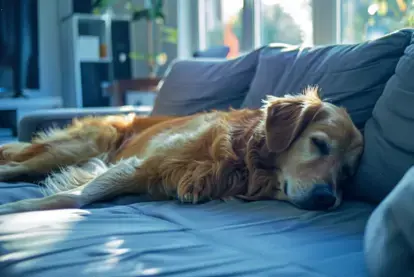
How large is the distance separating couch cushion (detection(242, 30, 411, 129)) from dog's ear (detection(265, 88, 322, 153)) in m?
0.16

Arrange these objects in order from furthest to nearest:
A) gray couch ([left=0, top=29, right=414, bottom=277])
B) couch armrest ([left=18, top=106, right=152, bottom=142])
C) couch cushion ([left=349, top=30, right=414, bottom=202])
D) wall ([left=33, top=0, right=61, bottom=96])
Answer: wall ([left=33, top=0, right=61, bottom=96])
couch armrest ([left=18, top=106, right=152, bottom=142])
couch cushion ([left=349, top=30, right=414, bottom=202])
gray couch ([left=0, top=29, right=414, bottom=277])

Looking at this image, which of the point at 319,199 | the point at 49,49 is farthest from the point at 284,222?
the point at 49,49

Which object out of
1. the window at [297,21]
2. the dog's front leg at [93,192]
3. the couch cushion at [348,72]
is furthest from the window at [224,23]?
the dog's front leg at [93,192]

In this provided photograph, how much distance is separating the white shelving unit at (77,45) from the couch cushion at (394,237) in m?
4.98

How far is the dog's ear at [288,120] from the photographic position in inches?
69.2

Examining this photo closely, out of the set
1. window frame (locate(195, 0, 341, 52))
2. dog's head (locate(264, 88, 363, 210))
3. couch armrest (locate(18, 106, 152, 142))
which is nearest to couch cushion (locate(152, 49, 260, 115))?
couch armrest (locate(18, 106, 152, 142))

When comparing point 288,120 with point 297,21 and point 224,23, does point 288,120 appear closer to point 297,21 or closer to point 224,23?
point 297,21

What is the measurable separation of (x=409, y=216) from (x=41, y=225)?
0.85m

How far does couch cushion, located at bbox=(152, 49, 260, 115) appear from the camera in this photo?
254cm

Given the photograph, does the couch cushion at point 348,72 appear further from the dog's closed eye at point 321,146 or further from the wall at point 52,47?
the wall at point 52,47

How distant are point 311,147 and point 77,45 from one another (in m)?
4.28

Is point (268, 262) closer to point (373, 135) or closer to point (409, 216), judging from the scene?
point (409, 216)

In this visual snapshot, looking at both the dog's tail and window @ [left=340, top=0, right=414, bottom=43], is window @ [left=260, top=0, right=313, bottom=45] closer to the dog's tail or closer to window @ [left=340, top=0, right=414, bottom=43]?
window @ [left=340, top=0, right=414, bottom=43]

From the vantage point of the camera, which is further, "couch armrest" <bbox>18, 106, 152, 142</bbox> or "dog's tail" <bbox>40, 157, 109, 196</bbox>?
"couch armrest" <bbox>18, 106, 152, 142</bbox>
